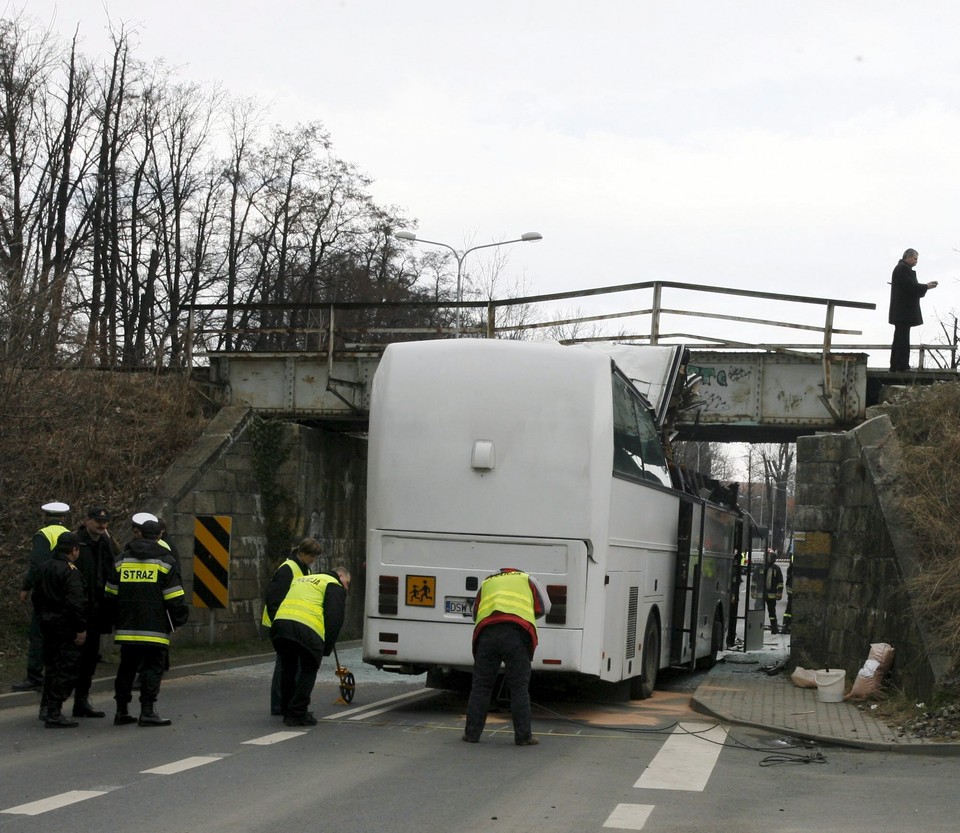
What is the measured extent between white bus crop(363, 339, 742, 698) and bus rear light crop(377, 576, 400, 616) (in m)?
0.01

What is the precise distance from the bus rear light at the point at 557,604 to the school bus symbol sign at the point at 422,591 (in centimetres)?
113

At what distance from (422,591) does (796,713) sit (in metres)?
3.90

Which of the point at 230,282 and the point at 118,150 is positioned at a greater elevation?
the point at 118,150

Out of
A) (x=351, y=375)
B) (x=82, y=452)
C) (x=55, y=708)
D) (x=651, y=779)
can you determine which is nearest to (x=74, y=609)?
(x=55, y=708)

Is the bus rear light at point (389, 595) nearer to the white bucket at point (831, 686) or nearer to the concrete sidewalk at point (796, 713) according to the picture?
the concrete sidewalk at point (796, 713)

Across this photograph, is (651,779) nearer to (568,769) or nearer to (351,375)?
(568,769)

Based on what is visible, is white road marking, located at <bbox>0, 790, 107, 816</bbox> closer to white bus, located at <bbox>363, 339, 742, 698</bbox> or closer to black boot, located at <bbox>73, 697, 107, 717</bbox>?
black boot, located at <bbox>73, 697, 107, 717</bbox>

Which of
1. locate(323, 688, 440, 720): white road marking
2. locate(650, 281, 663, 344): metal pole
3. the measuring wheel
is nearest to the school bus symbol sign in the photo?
locate(323, 688, 440, 720): white road marking

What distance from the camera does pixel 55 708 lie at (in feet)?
39.7

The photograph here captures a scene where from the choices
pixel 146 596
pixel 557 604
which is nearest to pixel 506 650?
pixel 557 604

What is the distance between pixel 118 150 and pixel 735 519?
2201 centimetres

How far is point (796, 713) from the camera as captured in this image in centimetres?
1391

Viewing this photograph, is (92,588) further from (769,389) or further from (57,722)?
(769,389)

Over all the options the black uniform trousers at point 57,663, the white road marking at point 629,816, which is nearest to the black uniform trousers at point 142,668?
the black uniform trousers at point 57,663
